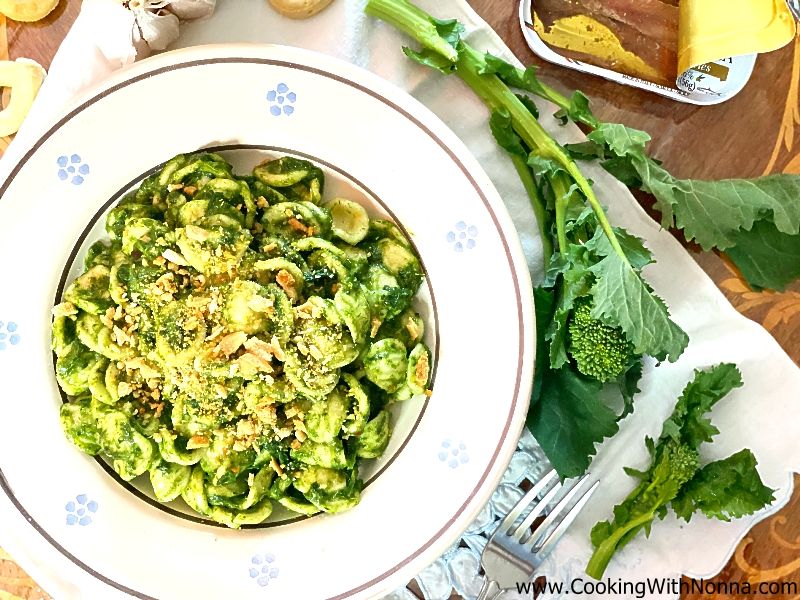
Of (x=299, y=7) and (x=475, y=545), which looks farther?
(x=475, y=545)

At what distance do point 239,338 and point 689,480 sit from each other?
118 cm

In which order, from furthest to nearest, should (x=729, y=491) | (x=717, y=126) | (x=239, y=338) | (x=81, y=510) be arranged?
(x=717, y=126)
(x=729, y=491)
(x=81, y=510)
(x=239, y=338)

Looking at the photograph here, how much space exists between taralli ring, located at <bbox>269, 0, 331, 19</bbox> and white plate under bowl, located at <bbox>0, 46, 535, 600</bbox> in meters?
0.25

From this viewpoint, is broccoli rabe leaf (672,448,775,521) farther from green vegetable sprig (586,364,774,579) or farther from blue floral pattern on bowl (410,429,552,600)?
blue floral pattern on bowl (410,429,552,600)

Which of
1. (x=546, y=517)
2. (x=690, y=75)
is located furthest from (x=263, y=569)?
(x=690, y=75)

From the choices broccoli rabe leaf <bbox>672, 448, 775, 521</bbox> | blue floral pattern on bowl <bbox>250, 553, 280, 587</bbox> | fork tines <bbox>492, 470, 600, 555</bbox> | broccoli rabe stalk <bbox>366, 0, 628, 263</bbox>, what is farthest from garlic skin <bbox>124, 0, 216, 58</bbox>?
broccoli rabe leaf <bbox>672, 448, 775, 521</bbox>

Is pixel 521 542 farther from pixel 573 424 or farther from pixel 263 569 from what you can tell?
pixel 263 569

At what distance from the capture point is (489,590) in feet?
6.39

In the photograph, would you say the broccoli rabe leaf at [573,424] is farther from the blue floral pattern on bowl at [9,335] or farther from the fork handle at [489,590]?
the blue floral pattern on bowl at [9,335]

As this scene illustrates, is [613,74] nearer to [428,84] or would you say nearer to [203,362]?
[428,84]

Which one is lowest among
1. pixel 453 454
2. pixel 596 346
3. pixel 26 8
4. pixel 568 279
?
pixel 453 454

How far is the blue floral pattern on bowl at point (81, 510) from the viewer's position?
5.81 feet

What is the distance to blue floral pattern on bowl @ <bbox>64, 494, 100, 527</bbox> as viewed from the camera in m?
1.77

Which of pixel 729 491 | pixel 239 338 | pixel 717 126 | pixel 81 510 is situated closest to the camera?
pixel 239 338
